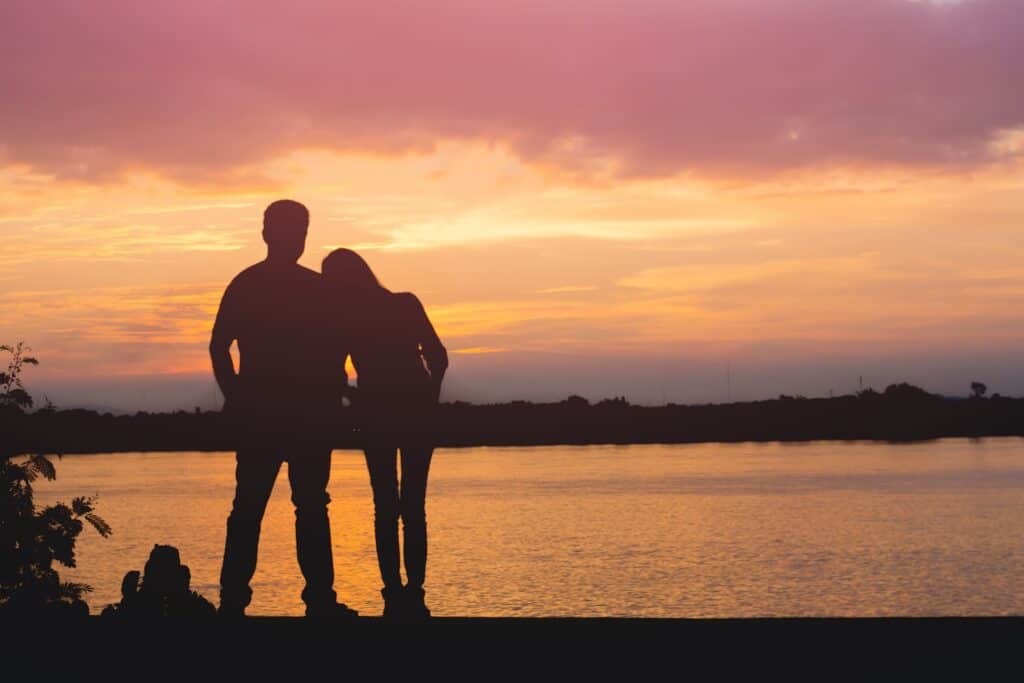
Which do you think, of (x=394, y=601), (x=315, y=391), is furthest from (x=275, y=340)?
(x=394, y=601)

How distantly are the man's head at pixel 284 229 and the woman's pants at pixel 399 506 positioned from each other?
160 centimetres

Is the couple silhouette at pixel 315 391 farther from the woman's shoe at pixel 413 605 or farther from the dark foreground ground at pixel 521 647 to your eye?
the dark foreground ground at pixel 521 647

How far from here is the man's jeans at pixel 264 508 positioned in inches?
319

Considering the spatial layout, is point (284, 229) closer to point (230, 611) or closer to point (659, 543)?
point (230, 611)

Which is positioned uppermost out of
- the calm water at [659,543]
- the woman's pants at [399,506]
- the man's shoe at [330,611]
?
the woman's pants at [399,506]

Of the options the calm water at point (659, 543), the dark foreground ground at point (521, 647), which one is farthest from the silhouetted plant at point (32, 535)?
the calm water at point (659, 543)

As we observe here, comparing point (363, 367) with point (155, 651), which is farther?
point (363, 367)

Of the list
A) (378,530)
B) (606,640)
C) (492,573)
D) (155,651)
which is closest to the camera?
(155,651)

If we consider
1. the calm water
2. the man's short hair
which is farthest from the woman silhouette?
the calm water

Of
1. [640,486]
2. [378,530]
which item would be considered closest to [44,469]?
[378,530]

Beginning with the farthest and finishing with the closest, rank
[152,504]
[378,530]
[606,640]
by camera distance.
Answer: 1. [152,504]
2. [378,530]
3. [606,640]

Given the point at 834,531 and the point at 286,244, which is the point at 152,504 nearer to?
the point at 834,531

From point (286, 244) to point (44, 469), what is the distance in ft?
18.8

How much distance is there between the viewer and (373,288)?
8.63m
